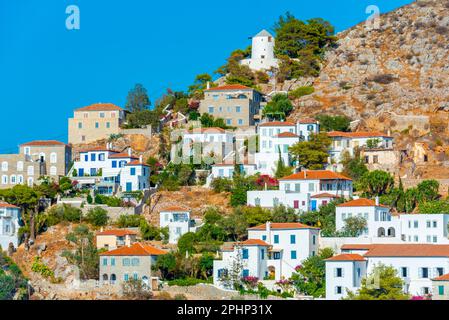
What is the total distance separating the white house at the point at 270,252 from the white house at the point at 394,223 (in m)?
2.82

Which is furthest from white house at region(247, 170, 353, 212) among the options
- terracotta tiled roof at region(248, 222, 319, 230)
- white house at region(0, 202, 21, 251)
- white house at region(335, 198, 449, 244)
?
white house at region(0, 202, 21, 251)

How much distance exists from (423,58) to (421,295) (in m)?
45.6

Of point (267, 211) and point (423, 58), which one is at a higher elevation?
point (423, 58)

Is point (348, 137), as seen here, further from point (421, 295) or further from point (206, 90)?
point (421, 295)

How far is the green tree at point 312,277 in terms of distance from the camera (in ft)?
233

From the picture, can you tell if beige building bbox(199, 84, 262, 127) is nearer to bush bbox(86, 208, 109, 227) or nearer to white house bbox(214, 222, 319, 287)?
bush bbox(86, 208, 109, 227)

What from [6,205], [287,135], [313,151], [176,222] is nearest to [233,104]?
[287,135]

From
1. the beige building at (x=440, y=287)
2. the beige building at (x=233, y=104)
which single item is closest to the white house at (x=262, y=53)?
the beige building at (x=233, y=104)

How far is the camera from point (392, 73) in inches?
4338

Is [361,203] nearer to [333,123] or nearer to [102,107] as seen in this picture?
[333,123]

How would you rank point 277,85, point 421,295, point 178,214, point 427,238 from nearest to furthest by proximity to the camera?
point 421,295
point 427,238
point 178,214
point 277,85

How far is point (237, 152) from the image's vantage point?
92688 mm

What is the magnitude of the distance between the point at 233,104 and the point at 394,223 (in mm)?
25982

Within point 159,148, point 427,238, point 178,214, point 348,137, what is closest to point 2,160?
point 159,148
